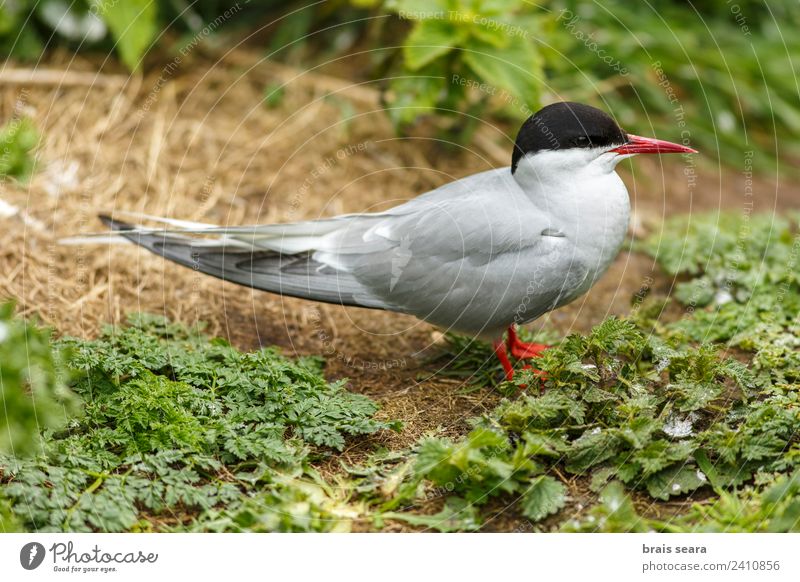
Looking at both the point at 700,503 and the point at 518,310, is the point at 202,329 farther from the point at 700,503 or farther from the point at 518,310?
the point at 700,503

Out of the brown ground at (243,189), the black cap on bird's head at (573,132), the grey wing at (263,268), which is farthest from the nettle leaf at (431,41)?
the grey wing at (263,268)

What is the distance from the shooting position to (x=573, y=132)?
3014mm

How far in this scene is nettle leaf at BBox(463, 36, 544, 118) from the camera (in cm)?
403

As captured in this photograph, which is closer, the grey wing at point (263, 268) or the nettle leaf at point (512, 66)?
the grey wing at point (263, 268)

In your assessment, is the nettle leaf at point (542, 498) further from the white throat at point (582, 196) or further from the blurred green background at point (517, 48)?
the blurred green background at point (517, 48)

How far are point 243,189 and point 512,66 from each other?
151cm

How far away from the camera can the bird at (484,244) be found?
119 inches

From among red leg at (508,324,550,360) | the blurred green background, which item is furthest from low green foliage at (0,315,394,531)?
the blurred green background

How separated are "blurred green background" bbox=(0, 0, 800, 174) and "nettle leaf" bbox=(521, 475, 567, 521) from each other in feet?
6.88

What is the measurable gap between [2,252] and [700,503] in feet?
9.56

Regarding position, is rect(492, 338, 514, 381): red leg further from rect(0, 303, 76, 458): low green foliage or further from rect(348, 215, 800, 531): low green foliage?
rect(0, 303, 76, 458): low green foliage

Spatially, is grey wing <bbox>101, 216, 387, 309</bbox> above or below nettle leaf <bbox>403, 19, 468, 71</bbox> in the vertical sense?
below

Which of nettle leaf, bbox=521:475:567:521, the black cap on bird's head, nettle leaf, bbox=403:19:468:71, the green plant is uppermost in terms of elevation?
nettle leaf, bbox=403:19:468:71

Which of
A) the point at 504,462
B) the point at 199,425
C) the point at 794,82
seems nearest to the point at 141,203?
the point at 199,425
